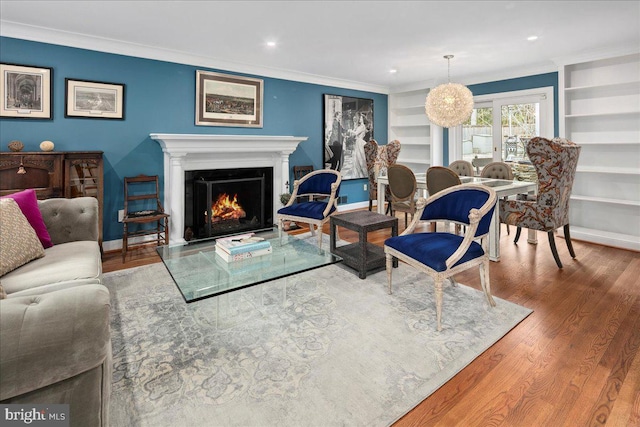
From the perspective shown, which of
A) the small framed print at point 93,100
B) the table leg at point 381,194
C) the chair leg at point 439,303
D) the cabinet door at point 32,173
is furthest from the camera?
the table leg at point 381,194

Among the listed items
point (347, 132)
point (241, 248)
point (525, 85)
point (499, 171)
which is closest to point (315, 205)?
point (241, 248)

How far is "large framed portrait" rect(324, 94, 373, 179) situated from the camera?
6.08m

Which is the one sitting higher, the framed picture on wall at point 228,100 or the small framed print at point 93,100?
the framed picture on wall at point 228,100

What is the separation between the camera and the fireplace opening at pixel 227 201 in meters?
4.58

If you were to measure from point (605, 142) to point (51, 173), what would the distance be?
6440 millimetres

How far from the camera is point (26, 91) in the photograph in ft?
11.5

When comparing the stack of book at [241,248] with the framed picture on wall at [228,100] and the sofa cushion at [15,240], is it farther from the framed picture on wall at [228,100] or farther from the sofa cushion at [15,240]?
the framed picture on wall at [228,100]

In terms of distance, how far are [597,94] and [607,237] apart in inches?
75.6

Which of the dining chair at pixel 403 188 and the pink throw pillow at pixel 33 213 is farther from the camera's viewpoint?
the dining chair at pixel 403 188

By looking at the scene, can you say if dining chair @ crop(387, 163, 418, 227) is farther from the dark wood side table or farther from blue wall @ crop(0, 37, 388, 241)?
blue wall @ crop(0, 37, 388, 241)

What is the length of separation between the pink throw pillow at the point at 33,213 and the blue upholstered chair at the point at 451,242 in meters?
2.50

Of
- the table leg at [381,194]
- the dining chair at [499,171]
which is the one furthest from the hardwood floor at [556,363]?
the table leg at [381,194]

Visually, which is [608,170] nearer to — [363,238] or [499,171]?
[499,171]

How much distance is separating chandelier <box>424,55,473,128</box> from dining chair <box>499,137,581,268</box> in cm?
126
